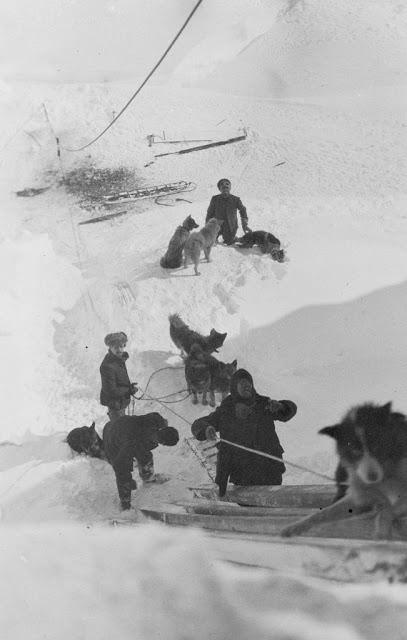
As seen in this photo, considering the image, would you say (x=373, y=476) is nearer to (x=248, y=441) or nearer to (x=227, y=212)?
(x=248, y=441)

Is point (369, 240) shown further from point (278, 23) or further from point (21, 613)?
point (21, 613)

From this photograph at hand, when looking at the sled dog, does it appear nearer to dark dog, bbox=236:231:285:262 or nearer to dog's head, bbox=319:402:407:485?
dark dog, bbox=236:231:285:262

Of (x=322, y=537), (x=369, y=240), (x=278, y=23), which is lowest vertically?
(x=322, y=537)

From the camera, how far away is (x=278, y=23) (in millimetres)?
7816

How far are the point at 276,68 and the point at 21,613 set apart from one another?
261 inches

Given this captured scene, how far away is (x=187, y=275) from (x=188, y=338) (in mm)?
1056

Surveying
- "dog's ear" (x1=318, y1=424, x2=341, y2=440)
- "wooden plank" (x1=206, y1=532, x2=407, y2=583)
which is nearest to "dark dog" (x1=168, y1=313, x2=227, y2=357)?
"wooden plank" (x1=206, y1=532, x2=407, y2=583)

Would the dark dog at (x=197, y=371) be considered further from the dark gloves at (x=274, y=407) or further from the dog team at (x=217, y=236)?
the dog team at (x=217, y=236)

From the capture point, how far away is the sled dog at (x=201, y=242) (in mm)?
6180

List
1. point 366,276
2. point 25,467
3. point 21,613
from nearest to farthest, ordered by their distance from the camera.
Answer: point 21,613 < point 25,467 < point 366,276

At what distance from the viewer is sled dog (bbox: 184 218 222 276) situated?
20.3ft

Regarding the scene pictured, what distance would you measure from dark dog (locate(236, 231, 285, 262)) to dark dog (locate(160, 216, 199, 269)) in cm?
58

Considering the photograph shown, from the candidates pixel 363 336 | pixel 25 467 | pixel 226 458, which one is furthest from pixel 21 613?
pixel 363 336

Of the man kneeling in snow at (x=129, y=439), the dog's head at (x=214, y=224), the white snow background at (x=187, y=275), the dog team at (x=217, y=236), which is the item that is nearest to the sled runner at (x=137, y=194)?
the white snow background at (x=187, y=275)
